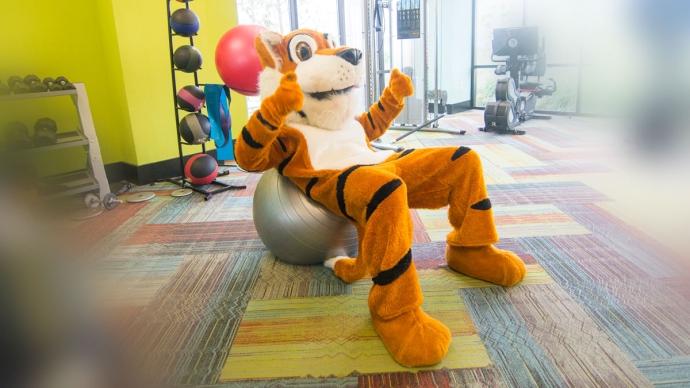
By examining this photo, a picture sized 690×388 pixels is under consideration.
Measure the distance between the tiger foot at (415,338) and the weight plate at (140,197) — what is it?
5.83 feet

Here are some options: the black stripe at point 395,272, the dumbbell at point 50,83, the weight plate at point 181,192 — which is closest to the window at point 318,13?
the weight plate at point 181,192

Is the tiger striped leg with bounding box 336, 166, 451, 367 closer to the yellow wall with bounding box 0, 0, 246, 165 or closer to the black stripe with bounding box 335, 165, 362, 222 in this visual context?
the black stripe with bounding box 335, 165, 362, 222

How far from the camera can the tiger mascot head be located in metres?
1.30

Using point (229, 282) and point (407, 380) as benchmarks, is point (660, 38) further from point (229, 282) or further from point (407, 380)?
point (229, 282)

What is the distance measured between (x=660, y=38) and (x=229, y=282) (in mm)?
1368

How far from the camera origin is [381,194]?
113 cm

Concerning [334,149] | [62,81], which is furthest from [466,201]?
[62,81]

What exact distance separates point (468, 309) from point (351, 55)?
83 centimetres

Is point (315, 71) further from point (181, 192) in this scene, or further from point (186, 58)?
point (181, 192)

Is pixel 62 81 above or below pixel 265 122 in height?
A: above

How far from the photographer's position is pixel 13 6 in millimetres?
263

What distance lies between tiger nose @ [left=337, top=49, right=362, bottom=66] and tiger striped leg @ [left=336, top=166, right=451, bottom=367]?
15.9 inches

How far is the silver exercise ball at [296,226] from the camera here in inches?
57.6

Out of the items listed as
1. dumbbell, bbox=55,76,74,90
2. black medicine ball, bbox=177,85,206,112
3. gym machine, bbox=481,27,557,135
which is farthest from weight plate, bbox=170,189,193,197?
gym machine, bbox=481,27,557,135
